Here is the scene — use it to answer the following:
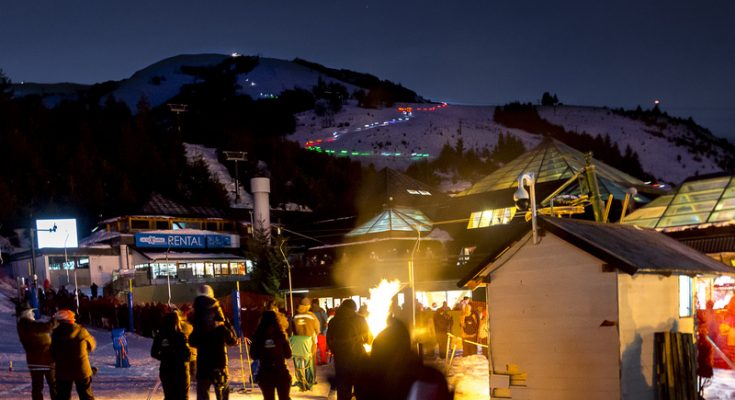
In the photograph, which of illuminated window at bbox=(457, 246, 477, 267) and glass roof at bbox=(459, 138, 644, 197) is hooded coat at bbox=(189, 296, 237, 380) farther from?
glass roof at bbox=(459, 138, 644, 197)

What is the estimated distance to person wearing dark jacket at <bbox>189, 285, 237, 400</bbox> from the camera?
288 inches

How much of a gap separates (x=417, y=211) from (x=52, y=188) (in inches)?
1444

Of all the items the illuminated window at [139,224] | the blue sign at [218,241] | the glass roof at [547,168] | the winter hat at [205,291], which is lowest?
the blue sign at [218,241]

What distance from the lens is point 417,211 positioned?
42312 millimetres

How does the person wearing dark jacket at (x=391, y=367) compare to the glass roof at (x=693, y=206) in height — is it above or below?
below

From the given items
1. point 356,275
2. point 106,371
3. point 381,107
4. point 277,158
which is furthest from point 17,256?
point 381,107

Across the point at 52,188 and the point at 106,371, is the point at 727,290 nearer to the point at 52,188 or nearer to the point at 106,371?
the point at 106,371

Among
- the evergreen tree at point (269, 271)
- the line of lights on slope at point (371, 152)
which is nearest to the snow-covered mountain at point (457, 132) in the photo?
the line of lights on slope at point (371, 152)

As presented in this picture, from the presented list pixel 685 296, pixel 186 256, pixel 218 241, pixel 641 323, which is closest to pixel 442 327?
pixel 685 296

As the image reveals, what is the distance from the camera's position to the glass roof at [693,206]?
21875mm

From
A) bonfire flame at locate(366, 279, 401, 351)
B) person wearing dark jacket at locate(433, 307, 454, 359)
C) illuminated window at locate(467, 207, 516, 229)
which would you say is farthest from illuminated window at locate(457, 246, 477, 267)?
bonfire flame at locate(366, 279, 401, 351)

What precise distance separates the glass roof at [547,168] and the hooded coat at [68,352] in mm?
32487

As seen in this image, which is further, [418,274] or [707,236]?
A: [418,274]

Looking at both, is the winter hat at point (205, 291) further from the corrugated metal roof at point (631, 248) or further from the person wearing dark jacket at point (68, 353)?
the corrugated metal roof at point (631, 248)
